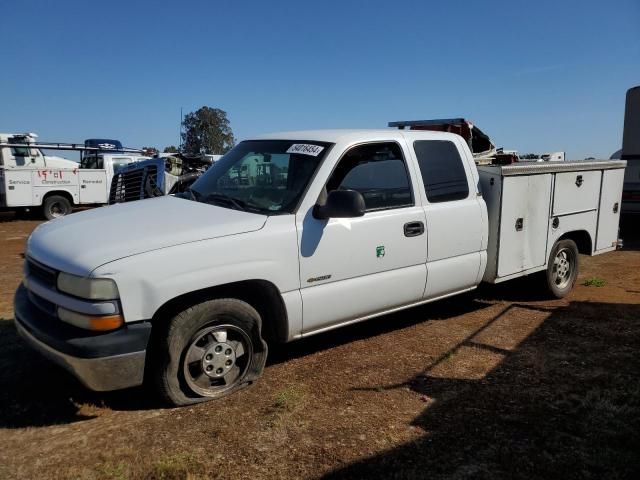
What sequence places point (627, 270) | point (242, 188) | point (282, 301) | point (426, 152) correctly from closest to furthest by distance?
1. point (282, 301)
2. point (242, 188)
3. point (426, 152)
4. point (627, 270)

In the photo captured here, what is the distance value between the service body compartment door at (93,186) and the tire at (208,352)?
13497 mm

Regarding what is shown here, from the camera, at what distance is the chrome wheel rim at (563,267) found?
6277 mm

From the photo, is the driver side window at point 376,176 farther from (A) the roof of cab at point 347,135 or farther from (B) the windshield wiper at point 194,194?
(B) the windshield wiper at point 194,194

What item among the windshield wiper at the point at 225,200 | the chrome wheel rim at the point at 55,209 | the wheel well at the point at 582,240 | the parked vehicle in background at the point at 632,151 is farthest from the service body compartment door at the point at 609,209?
the chrome wheel rim at the point at 55,209

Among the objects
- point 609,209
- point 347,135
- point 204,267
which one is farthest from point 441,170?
point 609,209

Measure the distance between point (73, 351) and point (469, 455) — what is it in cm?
237

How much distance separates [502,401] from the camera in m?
3.72

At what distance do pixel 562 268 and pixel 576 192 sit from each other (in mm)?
937

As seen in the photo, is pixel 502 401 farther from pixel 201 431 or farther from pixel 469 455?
pixel 201 431

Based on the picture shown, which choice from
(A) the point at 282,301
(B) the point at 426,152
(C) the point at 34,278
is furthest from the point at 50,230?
(B) the point at 426,152

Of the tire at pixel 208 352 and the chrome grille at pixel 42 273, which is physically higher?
the chrome grille at pixel 42 273

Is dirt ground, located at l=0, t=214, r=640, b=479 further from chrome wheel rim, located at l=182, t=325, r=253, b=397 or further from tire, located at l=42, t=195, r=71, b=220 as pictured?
tire, located at l=42, t=195, r=71, b=220

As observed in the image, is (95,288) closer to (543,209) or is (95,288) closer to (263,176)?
(263,176)

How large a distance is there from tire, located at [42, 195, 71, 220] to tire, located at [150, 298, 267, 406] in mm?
13014
